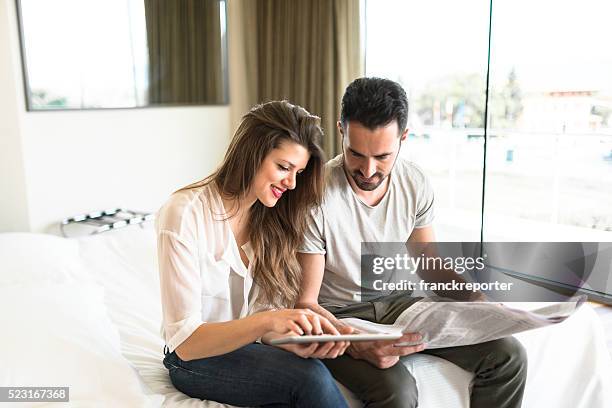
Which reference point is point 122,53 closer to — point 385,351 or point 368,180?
point 368,180

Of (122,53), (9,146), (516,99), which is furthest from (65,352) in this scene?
(516,99)

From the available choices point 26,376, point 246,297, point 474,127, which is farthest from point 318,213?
point 474,127

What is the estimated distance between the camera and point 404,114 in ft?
5.22

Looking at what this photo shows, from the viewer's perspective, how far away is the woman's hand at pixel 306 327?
120 cm

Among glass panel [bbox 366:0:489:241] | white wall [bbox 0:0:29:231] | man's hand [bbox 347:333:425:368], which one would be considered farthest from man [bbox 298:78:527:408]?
glass panel [bbox 366:0:489:241]

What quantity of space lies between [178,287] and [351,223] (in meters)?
0.57

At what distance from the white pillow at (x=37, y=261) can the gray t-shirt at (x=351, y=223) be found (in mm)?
900

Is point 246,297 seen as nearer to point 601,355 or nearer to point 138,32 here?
point 601,355

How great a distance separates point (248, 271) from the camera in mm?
1476

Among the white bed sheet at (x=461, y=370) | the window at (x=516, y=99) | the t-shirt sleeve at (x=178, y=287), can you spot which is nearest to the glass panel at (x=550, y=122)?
the window at (x=516, y=99)

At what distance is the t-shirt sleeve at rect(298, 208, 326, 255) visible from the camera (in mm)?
1576

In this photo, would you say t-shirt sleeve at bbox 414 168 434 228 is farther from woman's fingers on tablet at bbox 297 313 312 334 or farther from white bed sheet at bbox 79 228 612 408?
woman's fingers on tablet at bbox 297 313 312 334

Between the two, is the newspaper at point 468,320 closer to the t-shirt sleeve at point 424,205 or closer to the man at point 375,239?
the man at point 375,239

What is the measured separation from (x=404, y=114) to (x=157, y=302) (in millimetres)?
1102
